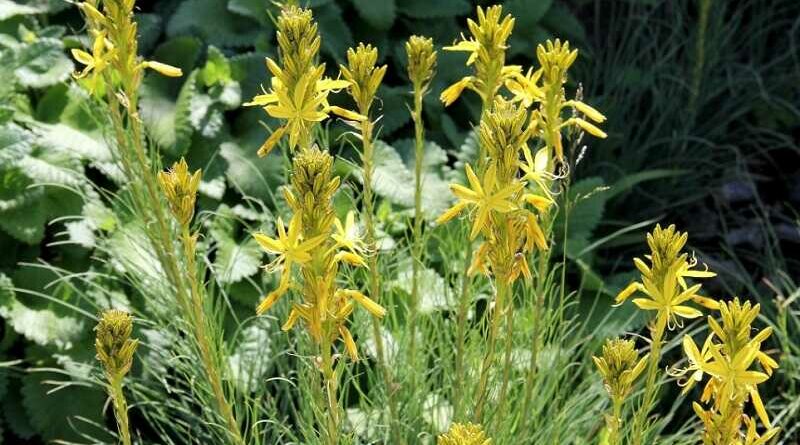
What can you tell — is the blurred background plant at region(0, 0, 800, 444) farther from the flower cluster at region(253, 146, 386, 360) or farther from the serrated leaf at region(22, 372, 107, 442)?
the flower cluster at region(253, 146, 386, 360)

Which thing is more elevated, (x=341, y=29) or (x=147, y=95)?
(x=341, y=29)

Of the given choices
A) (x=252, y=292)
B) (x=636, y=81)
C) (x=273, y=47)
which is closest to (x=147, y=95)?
(x=273, y=47)

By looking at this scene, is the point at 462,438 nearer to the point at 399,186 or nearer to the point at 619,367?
the point at 619,367

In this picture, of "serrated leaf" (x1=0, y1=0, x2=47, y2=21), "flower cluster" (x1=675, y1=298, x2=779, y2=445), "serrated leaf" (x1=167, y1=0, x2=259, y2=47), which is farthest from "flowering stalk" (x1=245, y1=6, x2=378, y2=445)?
"serrated leaf" (x1=167, y1=0, x2=259, y2=47)

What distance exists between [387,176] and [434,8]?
943mm

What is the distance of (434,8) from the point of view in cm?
428

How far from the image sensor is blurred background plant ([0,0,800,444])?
312 centimetres

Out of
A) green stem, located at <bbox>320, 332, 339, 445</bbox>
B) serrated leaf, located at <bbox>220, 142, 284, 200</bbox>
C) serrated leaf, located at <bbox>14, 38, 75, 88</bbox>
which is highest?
green stem, located at <bbox>320, 332, 339, 445</bbox>

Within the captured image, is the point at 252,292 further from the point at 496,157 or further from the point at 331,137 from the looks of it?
the point at 496,157

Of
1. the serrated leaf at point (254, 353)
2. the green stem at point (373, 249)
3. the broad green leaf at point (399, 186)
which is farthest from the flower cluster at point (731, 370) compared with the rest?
the broad green leaf at point (399, 186)

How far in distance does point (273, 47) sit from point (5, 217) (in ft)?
4.09

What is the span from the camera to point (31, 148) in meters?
3.31

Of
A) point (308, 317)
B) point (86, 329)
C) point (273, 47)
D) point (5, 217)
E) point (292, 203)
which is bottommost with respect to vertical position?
point (86, 329)

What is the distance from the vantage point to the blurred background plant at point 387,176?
10.2 ft
